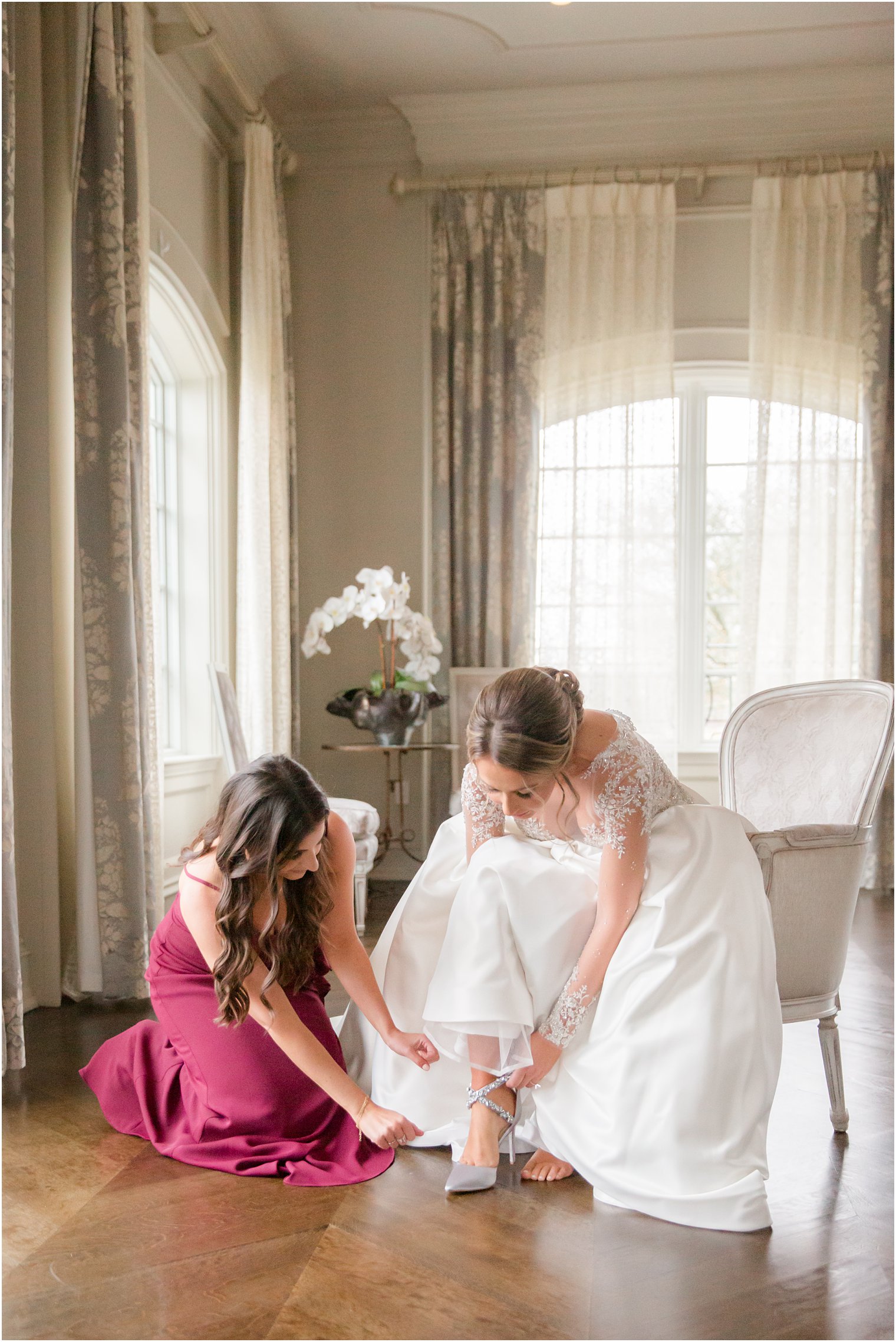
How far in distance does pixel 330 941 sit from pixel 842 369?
4.28m

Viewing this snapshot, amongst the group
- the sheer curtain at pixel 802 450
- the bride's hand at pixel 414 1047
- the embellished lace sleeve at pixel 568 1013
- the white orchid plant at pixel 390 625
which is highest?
the sheer curtain at pixel 802 450

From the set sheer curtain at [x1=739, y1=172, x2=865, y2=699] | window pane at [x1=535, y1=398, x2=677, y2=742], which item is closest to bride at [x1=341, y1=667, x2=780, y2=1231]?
window pane at [x1=535, y1=398, x2=677, y2=742]

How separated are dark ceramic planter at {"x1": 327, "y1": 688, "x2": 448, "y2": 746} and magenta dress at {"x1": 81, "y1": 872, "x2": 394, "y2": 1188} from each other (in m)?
2.41

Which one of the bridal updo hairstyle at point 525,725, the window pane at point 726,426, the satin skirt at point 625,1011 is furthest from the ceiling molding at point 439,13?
the satin skirt at point 625,1011

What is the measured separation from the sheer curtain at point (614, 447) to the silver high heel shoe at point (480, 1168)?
10.9 ft

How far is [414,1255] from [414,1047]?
0.47 meters

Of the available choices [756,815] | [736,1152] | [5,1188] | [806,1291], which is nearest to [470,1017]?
[736,1152]

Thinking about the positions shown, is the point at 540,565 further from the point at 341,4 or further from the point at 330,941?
the point at 330,941

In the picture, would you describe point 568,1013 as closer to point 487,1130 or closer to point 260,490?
point 487,1130

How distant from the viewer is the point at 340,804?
419 cm

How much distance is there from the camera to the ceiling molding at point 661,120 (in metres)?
5.09

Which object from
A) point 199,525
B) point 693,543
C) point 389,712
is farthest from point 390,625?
point 693,543

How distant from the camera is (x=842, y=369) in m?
5.25

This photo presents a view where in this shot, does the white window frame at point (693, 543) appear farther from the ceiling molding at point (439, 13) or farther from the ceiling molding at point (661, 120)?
the ceiling molding at point (439, 13)
